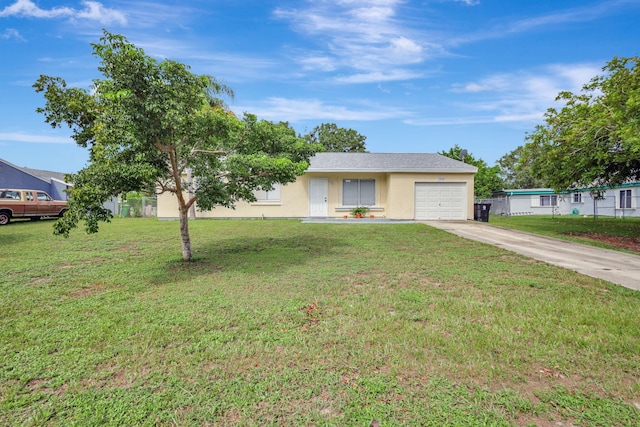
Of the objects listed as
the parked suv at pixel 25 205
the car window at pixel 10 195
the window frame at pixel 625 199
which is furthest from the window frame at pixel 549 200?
the car window at pixel 10 195

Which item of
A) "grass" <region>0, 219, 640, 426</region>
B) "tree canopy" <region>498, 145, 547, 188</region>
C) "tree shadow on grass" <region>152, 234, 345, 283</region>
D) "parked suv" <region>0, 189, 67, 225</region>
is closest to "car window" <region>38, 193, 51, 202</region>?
"parked suv" <region>0, 189, 67, 225</region>

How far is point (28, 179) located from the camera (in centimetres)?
2791

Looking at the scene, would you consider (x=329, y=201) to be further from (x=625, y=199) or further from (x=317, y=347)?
(x=625, y=199)

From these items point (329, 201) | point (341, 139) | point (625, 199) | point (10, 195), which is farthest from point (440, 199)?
point (341, 139)

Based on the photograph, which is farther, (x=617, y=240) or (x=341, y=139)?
(x=341, y=139)

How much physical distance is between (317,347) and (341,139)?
133 ft

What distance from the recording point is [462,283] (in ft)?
16.6

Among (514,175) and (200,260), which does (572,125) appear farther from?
(514,175)

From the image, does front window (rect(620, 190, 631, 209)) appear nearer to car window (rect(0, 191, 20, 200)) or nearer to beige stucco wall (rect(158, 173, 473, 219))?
beige stucco wall (rect(158, 173, 473, 219))

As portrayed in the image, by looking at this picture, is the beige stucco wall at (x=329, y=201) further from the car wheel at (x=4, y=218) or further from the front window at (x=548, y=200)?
the front window at (x=548, y=200)

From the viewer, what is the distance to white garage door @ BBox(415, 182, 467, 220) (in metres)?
17.1

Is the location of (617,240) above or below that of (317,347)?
above

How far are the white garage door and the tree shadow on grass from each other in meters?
8.69

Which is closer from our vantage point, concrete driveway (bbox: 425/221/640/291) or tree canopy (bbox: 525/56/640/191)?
concrete driveway (bbox: 425/221/640/291)
